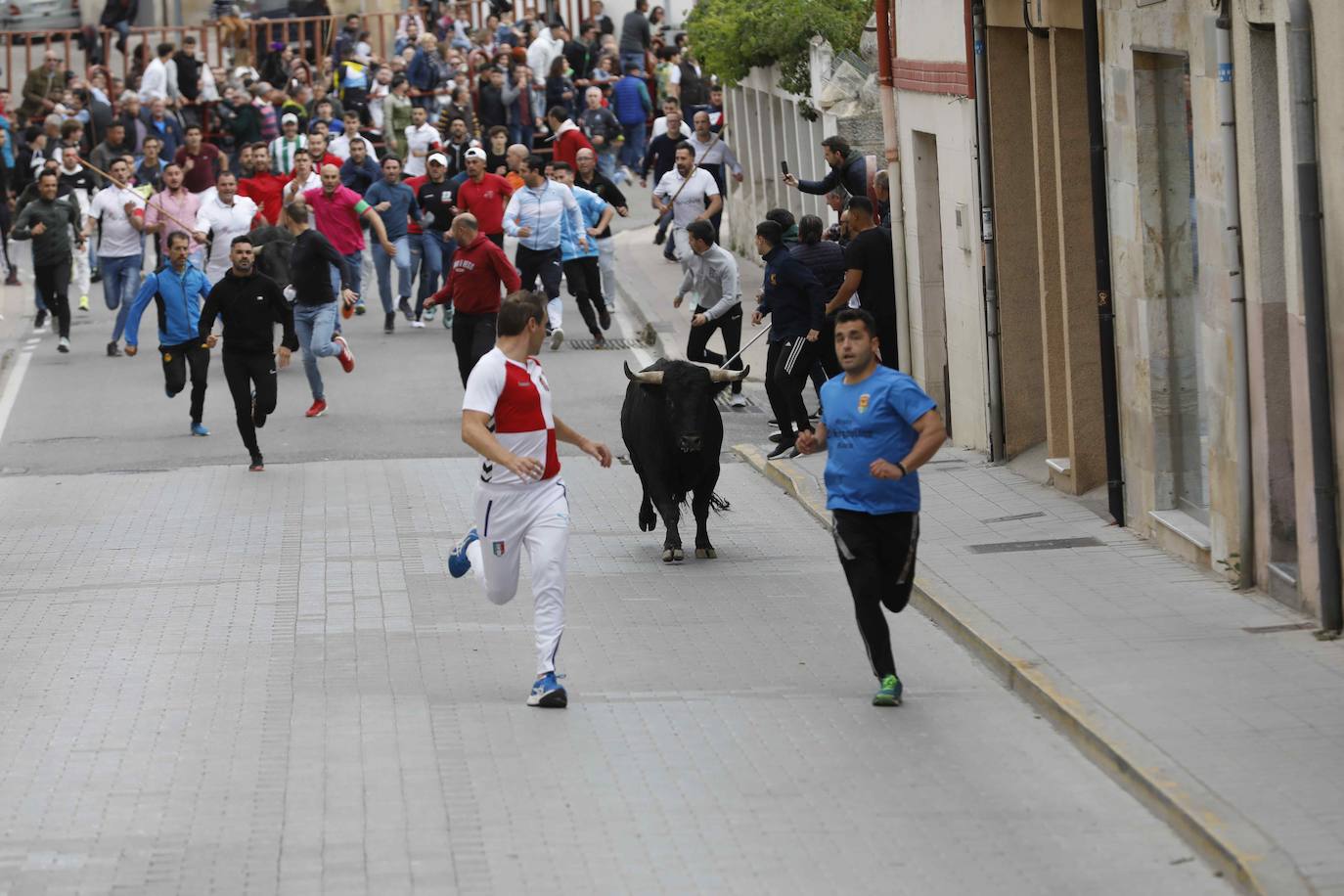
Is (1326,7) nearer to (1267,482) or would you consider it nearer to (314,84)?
(1267,482)

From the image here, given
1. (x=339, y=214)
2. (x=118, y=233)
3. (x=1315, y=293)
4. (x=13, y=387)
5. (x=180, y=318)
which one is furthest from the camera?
(x=118, y=233)

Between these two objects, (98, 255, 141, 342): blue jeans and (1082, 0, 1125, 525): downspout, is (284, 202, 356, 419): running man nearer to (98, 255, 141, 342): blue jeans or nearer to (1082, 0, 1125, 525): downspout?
(98, 255, 141, 342): blue jeans

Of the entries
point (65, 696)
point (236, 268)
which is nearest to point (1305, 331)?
point (65, 696)

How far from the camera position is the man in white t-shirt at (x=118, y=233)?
26906mm

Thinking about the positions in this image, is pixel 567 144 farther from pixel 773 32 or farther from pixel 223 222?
pixel 223 222

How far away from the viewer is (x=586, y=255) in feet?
84.3

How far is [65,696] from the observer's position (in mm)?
11117

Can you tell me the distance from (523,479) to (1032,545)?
15.3 ft

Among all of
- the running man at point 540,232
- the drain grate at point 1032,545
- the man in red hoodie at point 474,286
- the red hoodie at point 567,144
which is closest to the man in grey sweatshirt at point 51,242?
the running man at point 540,232

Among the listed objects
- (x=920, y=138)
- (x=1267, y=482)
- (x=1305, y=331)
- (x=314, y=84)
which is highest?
(x=314, y=84)

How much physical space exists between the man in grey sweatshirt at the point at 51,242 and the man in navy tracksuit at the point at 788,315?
11168 millimetres

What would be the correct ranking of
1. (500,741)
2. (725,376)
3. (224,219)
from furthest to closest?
(224,219) < (725,376) < (500,741)

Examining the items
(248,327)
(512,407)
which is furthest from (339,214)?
(512,407)

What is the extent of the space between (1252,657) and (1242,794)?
2.42m
